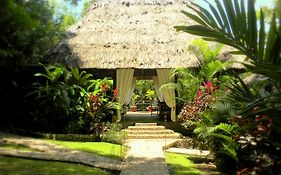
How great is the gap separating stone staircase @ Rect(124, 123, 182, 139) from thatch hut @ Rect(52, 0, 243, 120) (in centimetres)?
103

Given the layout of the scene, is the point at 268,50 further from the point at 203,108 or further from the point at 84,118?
the point at 84,118

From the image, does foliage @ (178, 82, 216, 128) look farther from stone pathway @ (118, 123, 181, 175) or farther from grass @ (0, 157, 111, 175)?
grass @ (0, 157, 111, 175)

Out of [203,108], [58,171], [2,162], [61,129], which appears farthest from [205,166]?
[61,129]

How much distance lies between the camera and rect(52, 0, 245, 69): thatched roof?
12.3m

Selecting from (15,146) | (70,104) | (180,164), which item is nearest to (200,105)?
(180,164)

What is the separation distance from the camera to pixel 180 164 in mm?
7395

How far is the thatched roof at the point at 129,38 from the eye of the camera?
12344 millimetres

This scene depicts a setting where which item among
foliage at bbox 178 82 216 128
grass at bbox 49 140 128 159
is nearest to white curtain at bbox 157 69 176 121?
grass at bbox 49 140 128 159

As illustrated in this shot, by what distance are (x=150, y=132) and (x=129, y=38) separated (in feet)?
13.3

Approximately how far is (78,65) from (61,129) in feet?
8.69

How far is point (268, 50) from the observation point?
231 centimetres

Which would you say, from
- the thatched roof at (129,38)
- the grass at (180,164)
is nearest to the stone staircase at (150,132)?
the thatched roof at (129,38)

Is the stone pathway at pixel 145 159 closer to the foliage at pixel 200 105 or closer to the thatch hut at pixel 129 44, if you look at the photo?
the foliage at pixel 200 105

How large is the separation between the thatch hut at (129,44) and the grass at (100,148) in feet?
11.3
